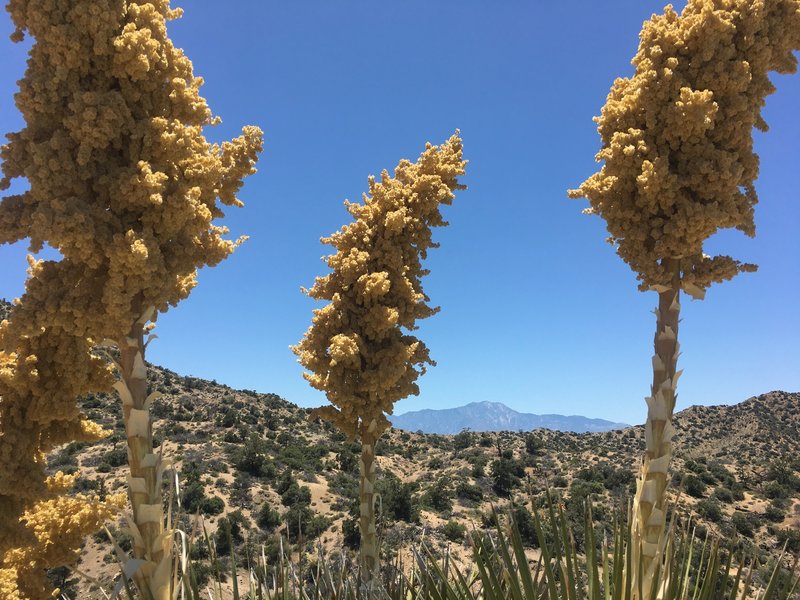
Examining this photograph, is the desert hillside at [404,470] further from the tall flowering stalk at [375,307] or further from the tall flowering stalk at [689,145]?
the tall flowering stalk at [689,145]

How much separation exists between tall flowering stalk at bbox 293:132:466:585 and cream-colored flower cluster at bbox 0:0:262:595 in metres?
2.92

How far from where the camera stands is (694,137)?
185 inches

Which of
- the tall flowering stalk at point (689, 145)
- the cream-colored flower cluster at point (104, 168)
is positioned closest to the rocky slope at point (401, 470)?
the tall flowering stalk at point (689, 145)

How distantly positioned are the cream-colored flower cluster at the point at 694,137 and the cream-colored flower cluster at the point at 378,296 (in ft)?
10.8

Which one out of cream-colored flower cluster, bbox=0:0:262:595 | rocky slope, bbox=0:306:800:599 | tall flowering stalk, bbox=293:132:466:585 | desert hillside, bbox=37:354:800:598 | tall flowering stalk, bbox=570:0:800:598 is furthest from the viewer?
desert hillside, bbox=37:354:800:598

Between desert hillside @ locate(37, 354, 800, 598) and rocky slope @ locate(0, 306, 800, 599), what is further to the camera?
desert hillside @ locate(37, 354, 800, 598)

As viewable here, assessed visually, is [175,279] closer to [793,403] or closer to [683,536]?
[683,536]

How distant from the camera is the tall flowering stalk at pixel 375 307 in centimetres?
718

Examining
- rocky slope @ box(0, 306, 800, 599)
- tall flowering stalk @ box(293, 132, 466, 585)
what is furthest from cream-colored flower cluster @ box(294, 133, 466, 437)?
rocky slope @ box(0, 306, 800, 599)

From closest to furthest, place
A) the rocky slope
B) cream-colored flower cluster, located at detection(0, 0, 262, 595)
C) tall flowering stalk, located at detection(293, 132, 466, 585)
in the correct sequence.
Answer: cream-colored flower cluster, located at detection(0, 0, 262, 595) < tall flowering stalk, located at detection(293, 132, 466, 585) < the rocky slope

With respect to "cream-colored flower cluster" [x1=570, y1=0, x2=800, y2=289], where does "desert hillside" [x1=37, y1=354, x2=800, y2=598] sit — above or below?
below

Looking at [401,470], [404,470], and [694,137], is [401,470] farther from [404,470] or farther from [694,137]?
[694,137]

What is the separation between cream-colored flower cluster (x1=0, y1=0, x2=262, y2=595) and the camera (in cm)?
398

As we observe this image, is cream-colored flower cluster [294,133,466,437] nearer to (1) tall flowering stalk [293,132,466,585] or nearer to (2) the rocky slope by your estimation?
(1) tall flowering stalk [293,132,466,585]
